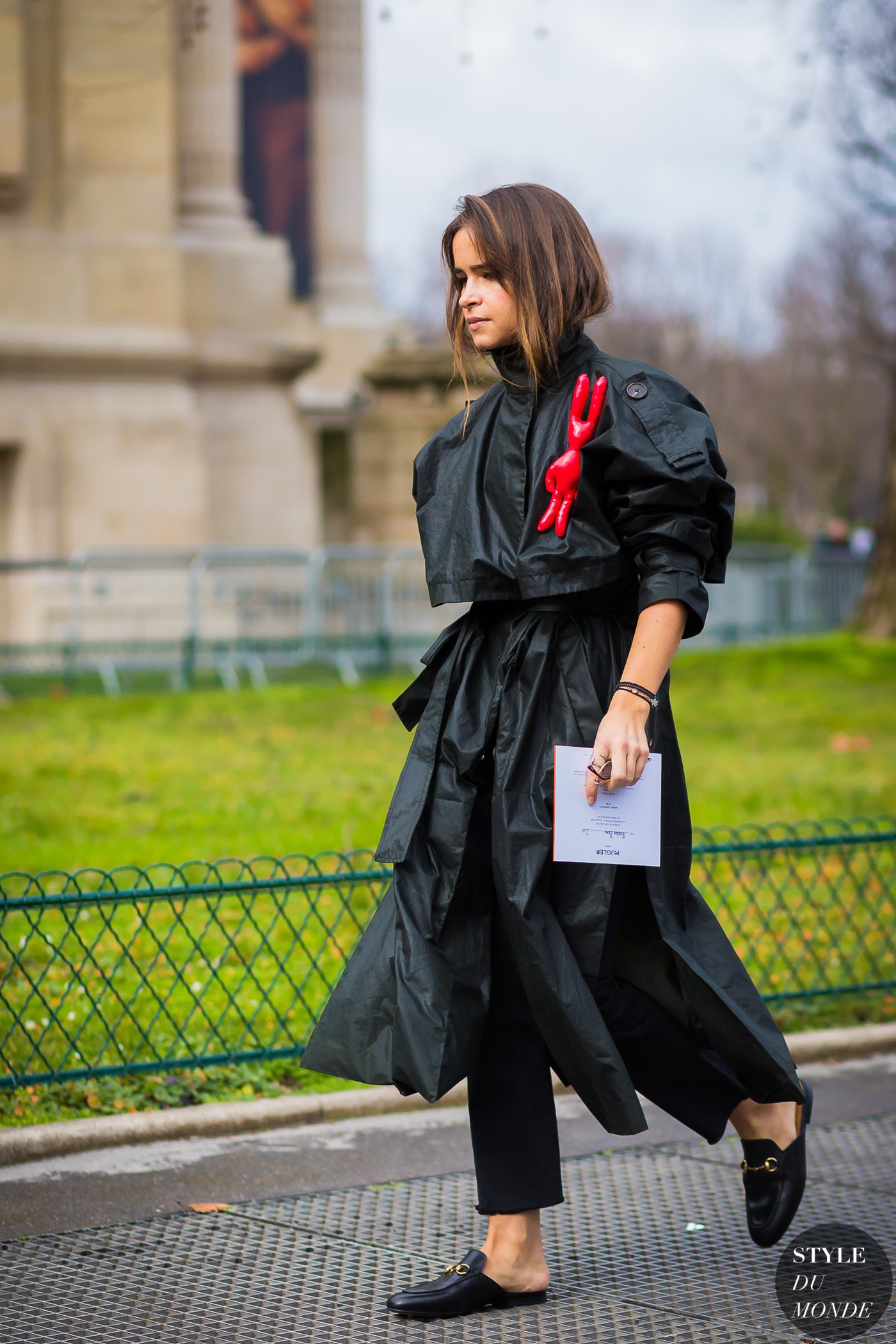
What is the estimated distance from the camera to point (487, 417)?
355 centimetres

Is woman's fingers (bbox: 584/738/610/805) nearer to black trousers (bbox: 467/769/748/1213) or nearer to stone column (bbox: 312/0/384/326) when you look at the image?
black trousers (bbox: 467/769/748/1213)

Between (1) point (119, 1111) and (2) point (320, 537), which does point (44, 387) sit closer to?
(2) point (320, 537)

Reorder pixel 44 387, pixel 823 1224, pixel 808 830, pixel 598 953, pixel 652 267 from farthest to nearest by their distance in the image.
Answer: pixel 652 267
pixel 44 387
pixel 808 830
pixel 823 1224
pixel 598 953

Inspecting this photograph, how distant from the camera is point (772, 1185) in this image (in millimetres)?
3605

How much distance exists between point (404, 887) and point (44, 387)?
53.0 feet

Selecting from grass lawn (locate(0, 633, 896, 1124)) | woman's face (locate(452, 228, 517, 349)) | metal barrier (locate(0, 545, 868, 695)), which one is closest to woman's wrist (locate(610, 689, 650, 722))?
woman's face (locate(452, 228, 517, 349))

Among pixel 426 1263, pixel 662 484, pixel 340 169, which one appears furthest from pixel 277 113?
pixel 426 1263

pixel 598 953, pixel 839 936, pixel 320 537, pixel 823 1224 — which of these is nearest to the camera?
pixel 598 953

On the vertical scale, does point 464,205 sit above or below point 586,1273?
above

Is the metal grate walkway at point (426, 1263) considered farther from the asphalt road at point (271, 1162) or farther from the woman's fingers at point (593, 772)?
the woman's fingers at point (593, 772)

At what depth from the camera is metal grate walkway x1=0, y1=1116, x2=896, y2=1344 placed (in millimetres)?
3404

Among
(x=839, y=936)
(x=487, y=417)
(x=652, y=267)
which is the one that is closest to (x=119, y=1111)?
(x=487, y=417)

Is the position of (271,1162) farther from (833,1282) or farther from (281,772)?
(281,772)

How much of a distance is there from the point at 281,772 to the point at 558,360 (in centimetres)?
721
